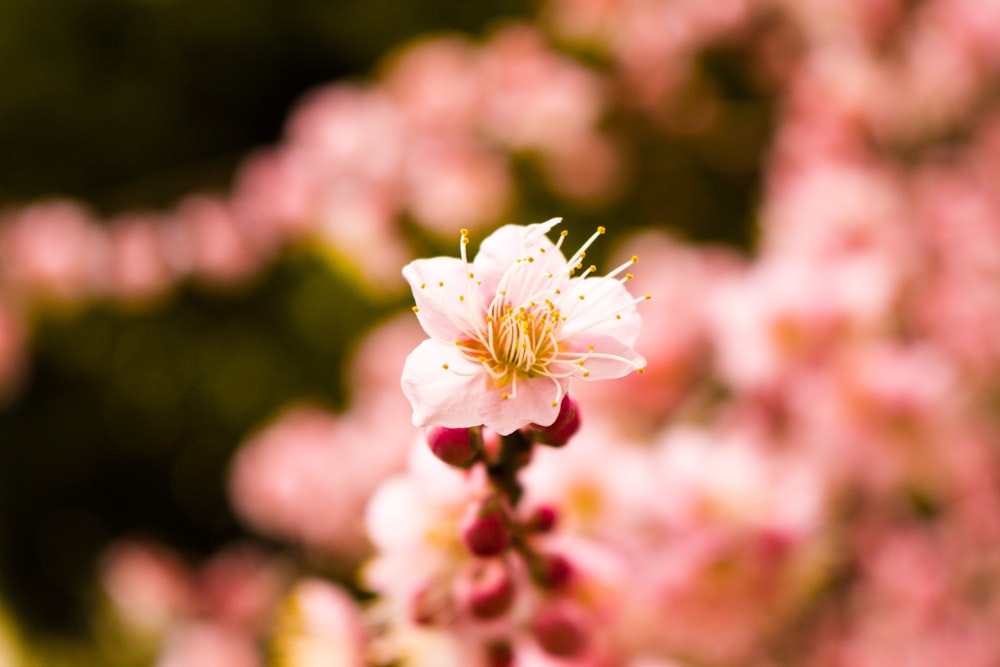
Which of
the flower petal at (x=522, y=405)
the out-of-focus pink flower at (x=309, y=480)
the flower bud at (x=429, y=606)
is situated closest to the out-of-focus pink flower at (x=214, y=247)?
the out-of-focus pink flower at (x=309, y=480)

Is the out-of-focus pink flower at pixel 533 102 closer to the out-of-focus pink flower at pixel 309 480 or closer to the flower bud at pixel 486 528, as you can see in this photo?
the out-of-focus pink flower at pixel 309 480

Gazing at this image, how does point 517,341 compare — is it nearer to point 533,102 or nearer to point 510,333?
point 510,333

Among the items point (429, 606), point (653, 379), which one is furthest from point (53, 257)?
point (429, 606)

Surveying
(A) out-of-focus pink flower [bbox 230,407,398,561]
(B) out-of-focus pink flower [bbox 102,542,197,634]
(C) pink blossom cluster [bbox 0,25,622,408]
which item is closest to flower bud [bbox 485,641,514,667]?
(A) out-of-focus pink flower [bbox 230,407,398,561]

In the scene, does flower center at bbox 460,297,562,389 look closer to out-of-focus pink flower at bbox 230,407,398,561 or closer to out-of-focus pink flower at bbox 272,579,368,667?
out-of-focus pink flower at bbox 272,579,368,667

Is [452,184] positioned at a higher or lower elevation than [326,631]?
higher

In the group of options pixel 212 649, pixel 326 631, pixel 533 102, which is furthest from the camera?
pixel 533 102
